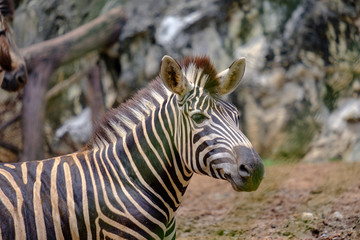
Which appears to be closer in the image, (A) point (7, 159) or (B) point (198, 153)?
(B) point (198, 153)

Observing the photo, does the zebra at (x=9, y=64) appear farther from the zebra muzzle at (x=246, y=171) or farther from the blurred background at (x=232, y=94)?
the zebra muzzle at (x=246, y=171)

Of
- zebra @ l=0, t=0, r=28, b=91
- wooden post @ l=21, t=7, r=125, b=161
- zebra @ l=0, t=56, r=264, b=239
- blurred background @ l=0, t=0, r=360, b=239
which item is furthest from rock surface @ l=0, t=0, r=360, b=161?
zebra @ l=0, t=56, r=264, b=239

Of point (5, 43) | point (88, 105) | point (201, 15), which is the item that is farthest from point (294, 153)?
point (88, 105)

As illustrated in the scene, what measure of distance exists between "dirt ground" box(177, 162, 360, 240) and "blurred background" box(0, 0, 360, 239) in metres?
0.02

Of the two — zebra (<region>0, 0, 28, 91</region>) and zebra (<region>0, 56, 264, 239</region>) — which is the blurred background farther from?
zebra (<region>0, 56, 264, 239</region>)

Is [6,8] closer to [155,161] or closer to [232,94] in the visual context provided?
[232,94]

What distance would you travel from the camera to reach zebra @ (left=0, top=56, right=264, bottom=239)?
3.31 metres

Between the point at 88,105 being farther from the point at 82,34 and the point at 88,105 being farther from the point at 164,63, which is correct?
the point at 164,63

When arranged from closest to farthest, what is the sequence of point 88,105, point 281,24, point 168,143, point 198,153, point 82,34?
point 198,153 < point 168,143 < point 281,24 < point 82,34 < point 88,105

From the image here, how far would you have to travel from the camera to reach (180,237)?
5816mm

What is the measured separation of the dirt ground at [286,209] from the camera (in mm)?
5027

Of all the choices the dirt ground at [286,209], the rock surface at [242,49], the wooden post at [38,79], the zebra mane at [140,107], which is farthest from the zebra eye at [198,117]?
the wooden post at [38,79]

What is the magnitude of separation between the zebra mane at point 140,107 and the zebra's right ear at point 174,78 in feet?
0.59

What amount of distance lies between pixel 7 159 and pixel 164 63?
8461 mm
